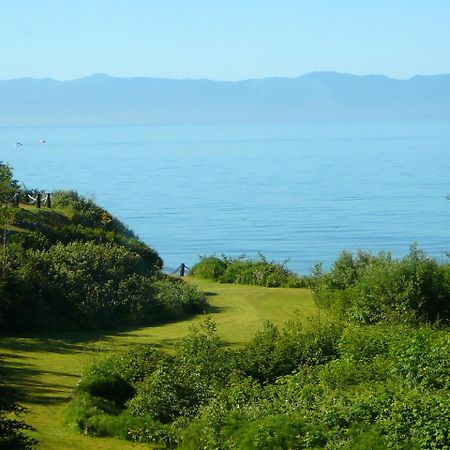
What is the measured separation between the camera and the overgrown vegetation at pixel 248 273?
4612 centimetres

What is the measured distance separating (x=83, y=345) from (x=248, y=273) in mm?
17806

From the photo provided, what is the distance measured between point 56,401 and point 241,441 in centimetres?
626

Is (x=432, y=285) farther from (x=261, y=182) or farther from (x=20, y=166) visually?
(x=20, y=166)

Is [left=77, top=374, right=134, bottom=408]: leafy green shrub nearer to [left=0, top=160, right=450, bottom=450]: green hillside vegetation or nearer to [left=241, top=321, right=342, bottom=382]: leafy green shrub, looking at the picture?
[left=0, top=160, right=450, bottom=450]: green hillside vegetation

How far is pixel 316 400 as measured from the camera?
2069cm

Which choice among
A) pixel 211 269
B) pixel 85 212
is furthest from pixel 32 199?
pixel 211 269

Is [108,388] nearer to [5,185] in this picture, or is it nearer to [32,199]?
[5,185]

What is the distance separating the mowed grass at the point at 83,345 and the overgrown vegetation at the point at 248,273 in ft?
7.24

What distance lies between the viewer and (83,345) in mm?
30484

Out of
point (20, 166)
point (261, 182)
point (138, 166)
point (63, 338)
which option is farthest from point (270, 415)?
point (138, 166)

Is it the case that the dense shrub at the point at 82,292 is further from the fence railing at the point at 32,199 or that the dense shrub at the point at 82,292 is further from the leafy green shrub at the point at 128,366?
the fence railing at the point at 32,199

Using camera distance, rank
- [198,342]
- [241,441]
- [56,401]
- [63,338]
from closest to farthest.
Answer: [241,441], [56,401], [198,342], [63,338]

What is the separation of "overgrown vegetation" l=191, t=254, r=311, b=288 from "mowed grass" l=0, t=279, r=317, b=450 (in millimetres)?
2207

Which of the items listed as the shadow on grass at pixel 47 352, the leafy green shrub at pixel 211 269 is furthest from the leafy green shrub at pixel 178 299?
the leafy green shrub at pixel 211 269
